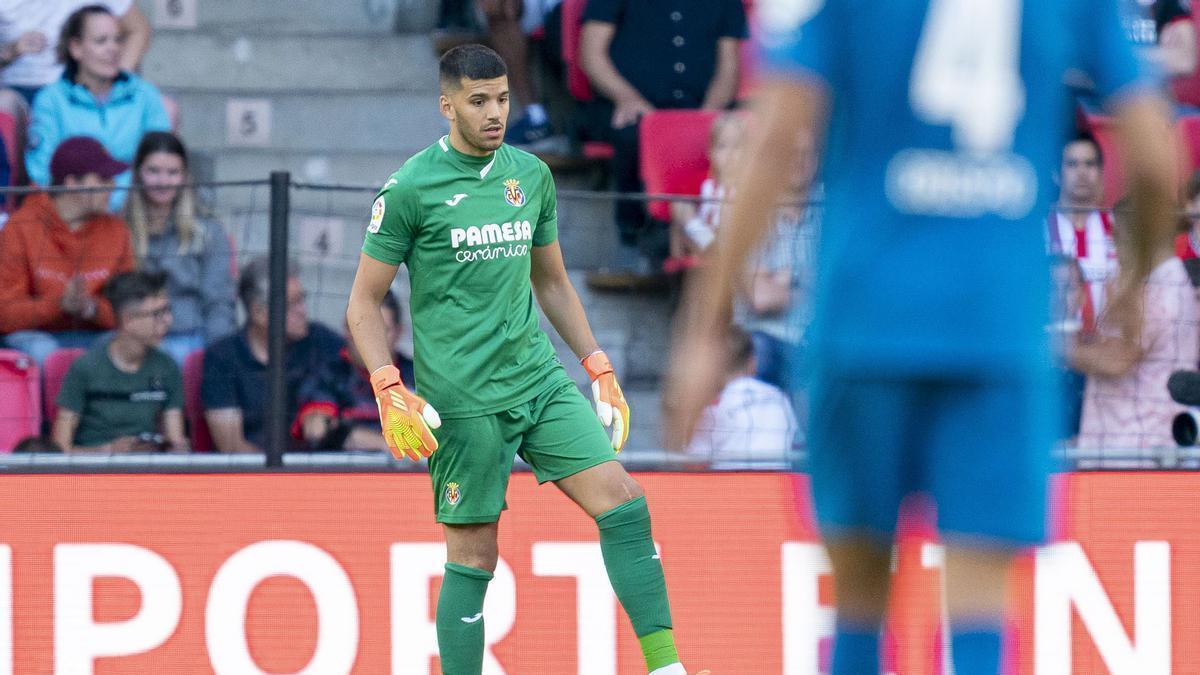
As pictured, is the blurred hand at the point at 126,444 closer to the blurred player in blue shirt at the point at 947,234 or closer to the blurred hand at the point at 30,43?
the blurred hand at the point at 30,43

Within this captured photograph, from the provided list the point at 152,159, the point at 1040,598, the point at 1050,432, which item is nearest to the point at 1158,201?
the point at 1050,432

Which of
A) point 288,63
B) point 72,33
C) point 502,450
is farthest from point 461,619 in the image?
point 288,63

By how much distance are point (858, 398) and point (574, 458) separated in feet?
7.09

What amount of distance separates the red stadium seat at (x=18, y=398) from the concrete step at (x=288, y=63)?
337 centimetres

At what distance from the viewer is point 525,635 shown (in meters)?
5.85

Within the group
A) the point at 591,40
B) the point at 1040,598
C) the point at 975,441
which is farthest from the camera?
the point at 591,40

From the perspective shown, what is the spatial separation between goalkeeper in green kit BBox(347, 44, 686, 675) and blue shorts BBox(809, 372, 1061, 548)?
2076 mm

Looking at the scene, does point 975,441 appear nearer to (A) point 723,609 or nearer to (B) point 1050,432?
(B) point 1050,432

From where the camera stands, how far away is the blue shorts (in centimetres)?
280

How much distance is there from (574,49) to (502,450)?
4.33m

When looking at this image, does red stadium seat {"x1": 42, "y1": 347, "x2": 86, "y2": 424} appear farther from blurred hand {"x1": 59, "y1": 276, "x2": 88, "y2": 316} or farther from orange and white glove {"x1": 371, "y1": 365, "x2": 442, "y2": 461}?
orange and white glove {"x1": 371, "y1": 365, "x2": 442, "y2": 461}

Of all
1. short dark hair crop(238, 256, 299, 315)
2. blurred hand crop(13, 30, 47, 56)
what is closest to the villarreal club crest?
short dark hair crop(238, 256, 299, 315)

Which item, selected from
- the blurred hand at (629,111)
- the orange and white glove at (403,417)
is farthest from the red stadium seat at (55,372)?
the blurred hand at (629,111)

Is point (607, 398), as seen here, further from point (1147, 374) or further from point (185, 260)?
point (185, 260)
